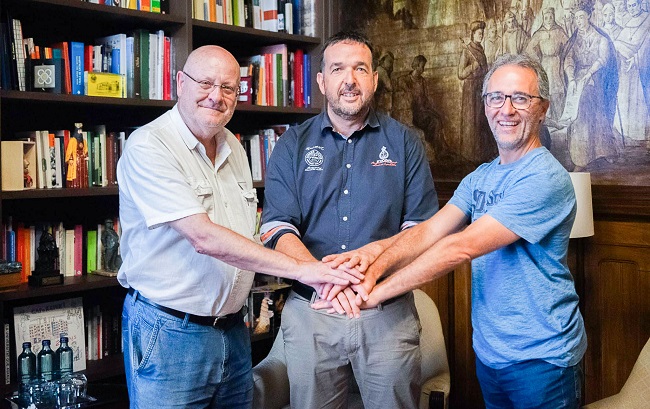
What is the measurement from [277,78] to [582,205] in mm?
1873

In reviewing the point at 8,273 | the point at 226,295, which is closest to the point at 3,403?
the point at 8,273

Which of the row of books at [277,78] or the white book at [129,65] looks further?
the row of books at [277,78]

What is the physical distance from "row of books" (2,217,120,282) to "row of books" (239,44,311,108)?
109 centimetres

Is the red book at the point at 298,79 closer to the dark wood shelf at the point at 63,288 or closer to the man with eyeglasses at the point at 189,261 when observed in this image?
the dark wood shelf at the point at 63,288

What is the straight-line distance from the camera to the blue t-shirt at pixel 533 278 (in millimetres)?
1947

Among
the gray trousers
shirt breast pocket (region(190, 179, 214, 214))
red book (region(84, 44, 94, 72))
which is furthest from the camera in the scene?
red book (region(84, 44, 94, 72))

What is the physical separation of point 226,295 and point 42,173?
145 centimetres

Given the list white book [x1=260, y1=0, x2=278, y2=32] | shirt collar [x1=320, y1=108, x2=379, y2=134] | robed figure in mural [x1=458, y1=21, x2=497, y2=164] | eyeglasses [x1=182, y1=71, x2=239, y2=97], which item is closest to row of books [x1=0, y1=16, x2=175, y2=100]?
white book [x1=260, y1=0, x2=278, y2=32]

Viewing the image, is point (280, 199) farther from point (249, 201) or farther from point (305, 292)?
point (305, 292)

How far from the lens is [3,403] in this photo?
10.4 feet

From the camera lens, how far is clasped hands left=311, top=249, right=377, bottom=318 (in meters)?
2.39

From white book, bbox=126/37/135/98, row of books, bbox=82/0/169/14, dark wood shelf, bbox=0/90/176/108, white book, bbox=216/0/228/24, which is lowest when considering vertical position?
dark wood shelf, bbox=0/90/176/108

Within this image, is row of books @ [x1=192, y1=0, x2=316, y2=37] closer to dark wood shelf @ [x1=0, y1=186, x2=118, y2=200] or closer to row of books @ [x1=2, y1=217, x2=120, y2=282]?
dark wood shelf @ [x1=0, y1=186, x2=118, y2=200]

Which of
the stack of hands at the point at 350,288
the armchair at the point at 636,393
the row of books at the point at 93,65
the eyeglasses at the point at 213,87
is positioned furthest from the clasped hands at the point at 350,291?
the row of books at the point at 93,65
